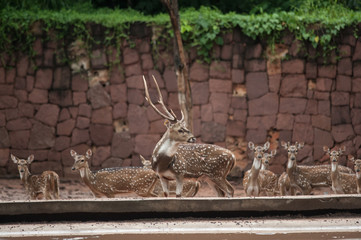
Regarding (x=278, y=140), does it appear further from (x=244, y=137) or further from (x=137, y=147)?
(x=137, y=147)

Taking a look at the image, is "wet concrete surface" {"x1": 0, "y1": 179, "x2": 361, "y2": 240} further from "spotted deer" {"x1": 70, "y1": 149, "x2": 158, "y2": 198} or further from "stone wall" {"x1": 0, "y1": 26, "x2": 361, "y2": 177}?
"stone wall" {"x1": 0, "y1": 26, "x2": 361, "y2": 177}

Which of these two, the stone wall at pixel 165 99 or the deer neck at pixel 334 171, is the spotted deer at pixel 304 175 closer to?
the deer neck at pixel 334 171

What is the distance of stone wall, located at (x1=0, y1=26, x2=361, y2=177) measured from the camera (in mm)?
13031

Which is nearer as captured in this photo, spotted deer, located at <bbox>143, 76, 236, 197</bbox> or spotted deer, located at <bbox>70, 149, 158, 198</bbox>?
spotted deer, located at <bbox>143, 76, 236, 197</bbox>

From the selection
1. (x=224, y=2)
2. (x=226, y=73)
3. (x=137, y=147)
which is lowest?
(x=137, y=147)

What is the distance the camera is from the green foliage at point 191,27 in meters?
12.9

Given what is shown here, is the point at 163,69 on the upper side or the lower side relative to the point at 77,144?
upper

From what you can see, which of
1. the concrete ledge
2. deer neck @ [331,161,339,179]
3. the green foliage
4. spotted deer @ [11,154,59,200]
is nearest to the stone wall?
the green foliage

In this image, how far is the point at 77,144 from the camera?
13.1m

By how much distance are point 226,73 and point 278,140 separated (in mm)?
1521

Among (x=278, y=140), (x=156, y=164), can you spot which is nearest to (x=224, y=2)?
(x=278, y=140)

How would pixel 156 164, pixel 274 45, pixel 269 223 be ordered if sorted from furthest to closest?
pixel 274 45 → pixel 156 164 → pixel 269 223

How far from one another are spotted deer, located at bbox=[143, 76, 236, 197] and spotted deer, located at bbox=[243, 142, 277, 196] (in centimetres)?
30

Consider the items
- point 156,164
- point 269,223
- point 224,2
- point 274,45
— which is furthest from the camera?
point 224,2
